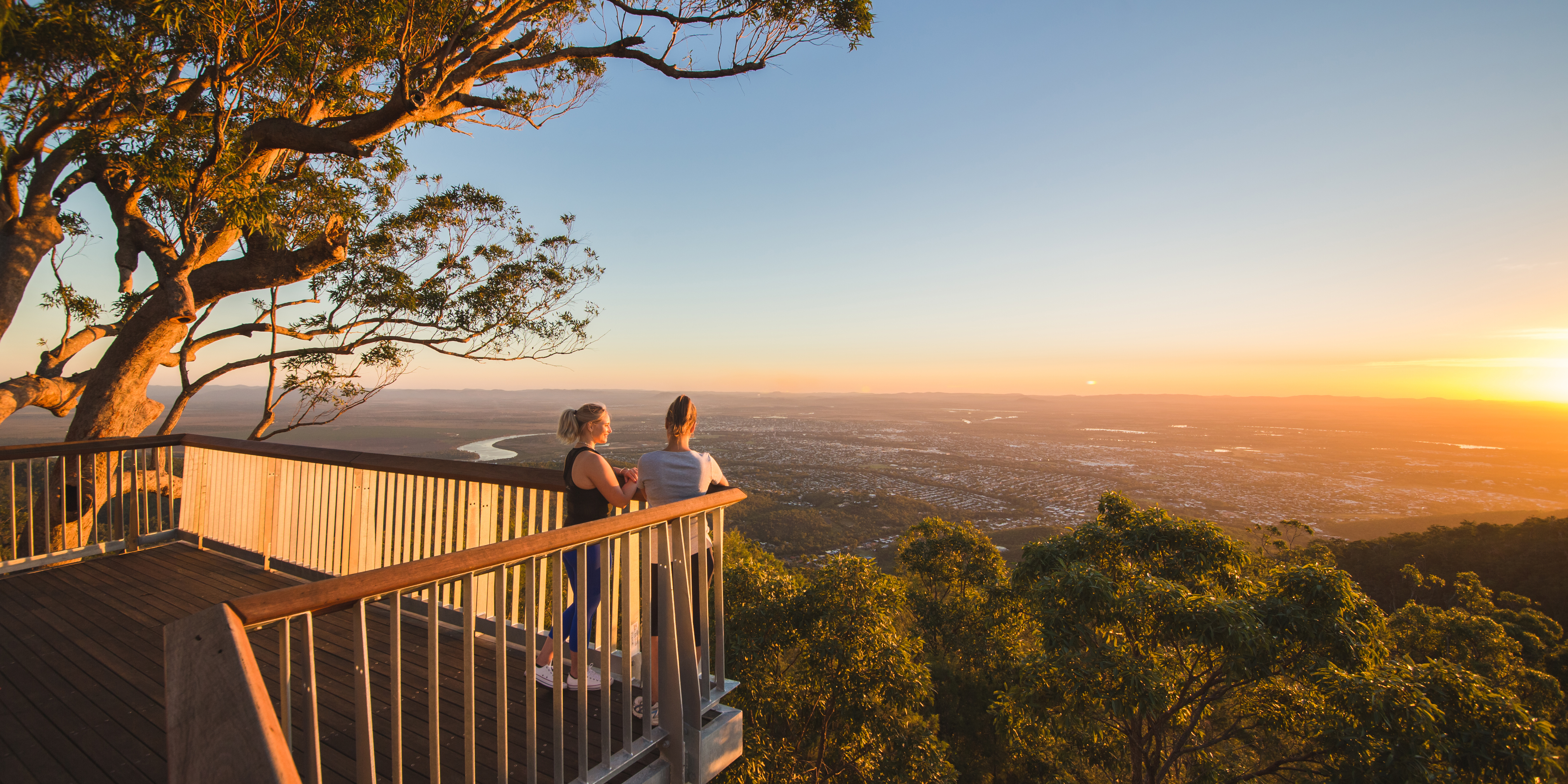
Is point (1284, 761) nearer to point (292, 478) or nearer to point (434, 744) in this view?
point (434, 744)

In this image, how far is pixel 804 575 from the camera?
16422 millimetres

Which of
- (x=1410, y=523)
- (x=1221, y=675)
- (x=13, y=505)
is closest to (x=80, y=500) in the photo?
(x=13, y=505)

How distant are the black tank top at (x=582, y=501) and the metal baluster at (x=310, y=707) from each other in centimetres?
130

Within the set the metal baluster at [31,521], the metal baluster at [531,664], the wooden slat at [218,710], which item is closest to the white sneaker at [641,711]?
the metal baluster at [531,664]

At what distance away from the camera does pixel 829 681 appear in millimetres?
10836

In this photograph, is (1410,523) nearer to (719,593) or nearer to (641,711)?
(719,593)

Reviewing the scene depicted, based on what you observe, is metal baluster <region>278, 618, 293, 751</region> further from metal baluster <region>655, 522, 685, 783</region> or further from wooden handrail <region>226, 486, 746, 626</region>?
metal baluster <region>655, 522, 685, 783</region>

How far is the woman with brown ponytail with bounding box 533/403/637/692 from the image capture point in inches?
104

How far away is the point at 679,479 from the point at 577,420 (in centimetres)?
63

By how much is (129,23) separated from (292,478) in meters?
4.43

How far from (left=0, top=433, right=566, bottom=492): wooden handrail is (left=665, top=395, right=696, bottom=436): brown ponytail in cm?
75

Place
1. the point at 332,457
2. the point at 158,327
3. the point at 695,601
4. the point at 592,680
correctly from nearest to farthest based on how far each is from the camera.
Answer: the point at 695,601 → the point at 592,680 → the point at 332,457 → the point at 158,327

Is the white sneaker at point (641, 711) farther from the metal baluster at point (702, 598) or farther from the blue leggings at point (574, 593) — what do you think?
the blue leggings at point (574, 593)

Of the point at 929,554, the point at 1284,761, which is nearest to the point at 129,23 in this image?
the point at 1284,761
